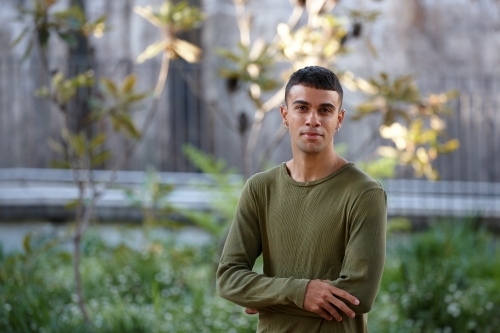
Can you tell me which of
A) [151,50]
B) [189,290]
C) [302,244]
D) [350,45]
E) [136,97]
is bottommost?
[189,290]

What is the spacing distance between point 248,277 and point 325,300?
31 cm

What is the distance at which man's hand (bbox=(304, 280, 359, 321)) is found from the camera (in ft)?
8.86

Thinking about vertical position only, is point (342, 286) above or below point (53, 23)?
below

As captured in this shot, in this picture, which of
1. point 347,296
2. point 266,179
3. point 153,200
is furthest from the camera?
point 153,200

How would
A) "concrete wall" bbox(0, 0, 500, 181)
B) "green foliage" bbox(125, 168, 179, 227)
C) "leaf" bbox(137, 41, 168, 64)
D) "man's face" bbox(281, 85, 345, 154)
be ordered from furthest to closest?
"concrete wall" bbox(0, 0, 500, 181) → "green foliage" bbox(125, 168, 179, 227) → "leaf" bbox(137, 41, 168, 64) → "man's face" bbox(281, 85, 345, 154)

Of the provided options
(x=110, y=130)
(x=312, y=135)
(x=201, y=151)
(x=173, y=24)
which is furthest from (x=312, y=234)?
(x=110, y=130)

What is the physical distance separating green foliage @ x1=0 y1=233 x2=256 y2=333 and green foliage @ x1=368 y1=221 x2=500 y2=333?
1.18 m

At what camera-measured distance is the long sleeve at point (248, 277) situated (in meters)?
2.78

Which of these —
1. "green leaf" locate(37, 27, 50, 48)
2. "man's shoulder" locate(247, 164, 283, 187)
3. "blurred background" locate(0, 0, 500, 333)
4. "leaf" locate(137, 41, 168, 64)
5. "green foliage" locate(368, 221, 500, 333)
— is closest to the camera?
"man's shoulder" locate(247, 164, 283, 187)

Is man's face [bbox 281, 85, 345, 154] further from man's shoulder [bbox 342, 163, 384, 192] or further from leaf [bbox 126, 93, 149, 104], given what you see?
leaf [bbox 126, 93, 149, 104]

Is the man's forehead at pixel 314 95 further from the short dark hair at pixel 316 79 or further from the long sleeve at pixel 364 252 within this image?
the long sleeve at pixel 364 252

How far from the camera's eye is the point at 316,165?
2.89 meters

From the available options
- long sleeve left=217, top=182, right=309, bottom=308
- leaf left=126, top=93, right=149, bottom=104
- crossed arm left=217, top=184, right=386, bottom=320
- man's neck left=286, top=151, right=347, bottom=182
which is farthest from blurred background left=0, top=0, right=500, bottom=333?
man's neck left=286, top=151, right=347, bottom=182

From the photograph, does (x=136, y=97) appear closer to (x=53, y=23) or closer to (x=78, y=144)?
(x=78, y=144)
